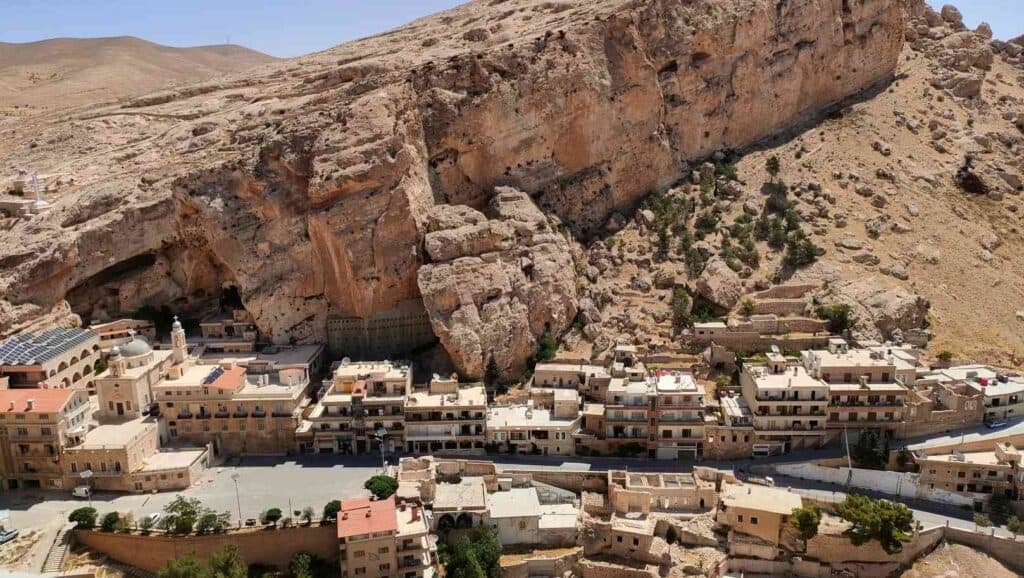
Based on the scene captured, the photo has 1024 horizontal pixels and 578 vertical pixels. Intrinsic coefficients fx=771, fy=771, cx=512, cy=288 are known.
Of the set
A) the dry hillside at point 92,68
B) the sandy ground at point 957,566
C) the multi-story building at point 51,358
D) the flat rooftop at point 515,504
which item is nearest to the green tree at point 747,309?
the sandy ground at point 957,566

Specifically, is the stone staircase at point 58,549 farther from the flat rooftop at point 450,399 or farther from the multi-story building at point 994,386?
the multi-story building at point 994,386

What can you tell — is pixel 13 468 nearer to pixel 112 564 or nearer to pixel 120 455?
pixel 120 455

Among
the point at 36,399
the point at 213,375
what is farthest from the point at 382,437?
the point at 36,399

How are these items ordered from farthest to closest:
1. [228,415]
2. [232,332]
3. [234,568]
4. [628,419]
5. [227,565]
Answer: [232,332] < [228,415] < [628,419] < [227,565] < [234,568]

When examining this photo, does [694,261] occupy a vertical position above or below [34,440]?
above

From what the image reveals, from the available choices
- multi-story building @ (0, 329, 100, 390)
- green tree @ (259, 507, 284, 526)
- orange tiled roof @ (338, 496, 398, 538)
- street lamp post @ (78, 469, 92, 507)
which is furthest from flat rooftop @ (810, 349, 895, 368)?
multi-story building @ (0, 329, 100, 390)

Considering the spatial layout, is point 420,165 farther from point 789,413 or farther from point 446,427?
point 789,413
